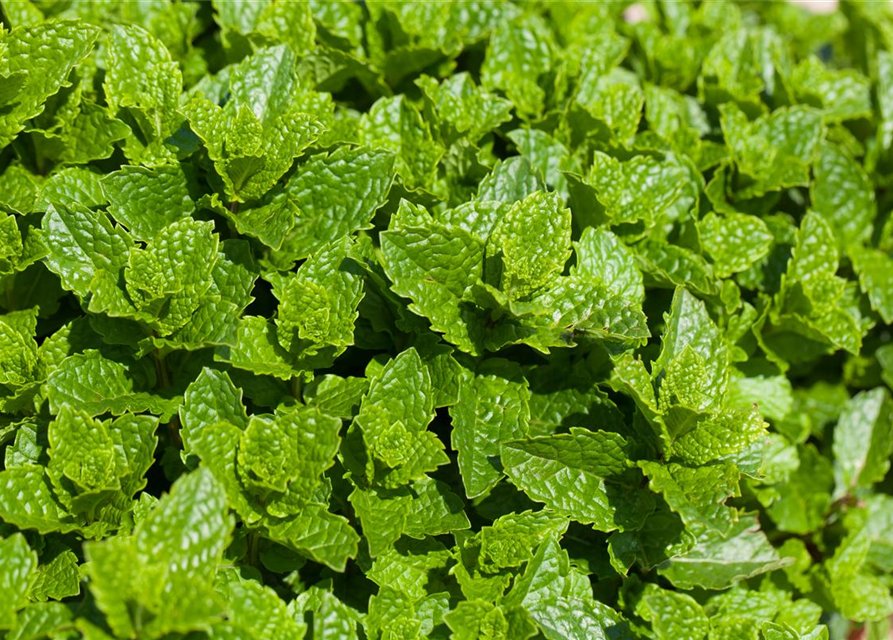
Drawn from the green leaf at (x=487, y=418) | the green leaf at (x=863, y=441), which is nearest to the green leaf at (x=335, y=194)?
the green leaf at (x=487, y=418)

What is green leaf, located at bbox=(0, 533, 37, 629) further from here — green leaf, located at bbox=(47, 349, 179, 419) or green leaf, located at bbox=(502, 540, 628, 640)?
green leaf, located at bbox=(502, 540, 628, 640)

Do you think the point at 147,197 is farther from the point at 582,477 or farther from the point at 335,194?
the point at 582,477

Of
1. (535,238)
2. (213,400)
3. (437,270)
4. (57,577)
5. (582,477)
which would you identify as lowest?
(57,577)

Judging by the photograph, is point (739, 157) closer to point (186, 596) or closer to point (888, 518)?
point (888, 518)

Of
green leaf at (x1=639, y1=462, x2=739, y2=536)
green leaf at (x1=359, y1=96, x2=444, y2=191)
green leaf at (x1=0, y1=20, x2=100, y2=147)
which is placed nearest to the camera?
green leaf at (x1=639, y1=462, x2=739, y2=536)

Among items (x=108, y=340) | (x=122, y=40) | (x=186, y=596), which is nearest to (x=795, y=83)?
(x=122, y=40)

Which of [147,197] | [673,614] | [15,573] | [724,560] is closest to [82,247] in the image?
[147,197]

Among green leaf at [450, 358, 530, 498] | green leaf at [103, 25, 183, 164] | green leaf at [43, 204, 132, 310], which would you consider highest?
green leaf at [103, 25, 183, 164]

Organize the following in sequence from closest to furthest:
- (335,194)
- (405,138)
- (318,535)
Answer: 1. (318,535)
2. (335,194)
3. (405,138)

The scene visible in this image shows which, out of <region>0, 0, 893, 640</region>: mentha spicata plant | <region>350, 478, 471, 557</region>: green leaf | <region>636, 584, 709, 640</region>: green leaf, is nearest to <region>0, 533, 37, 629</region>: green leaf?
<region>0, 0, 893, 640</region>: mentha spicata plant
